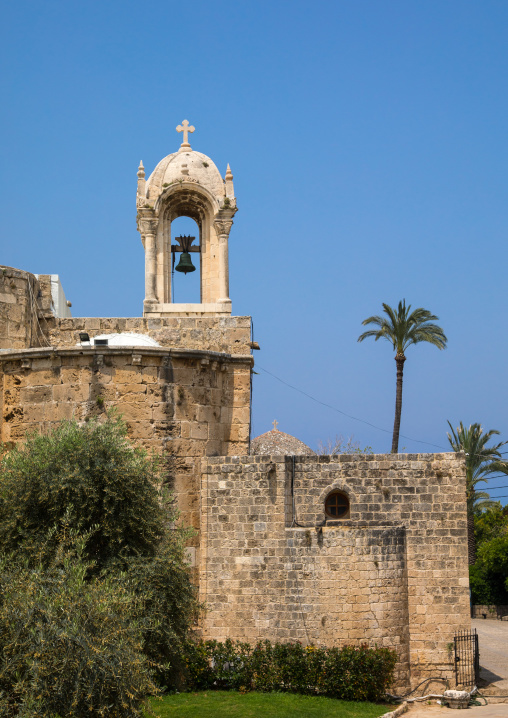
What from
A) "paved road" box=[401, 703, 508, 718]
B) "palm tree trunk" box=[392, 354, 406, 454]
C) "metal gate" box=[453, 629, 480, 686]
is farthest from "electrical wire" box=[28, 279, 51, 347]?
"palm tree trunk" box=[392, 354, 406, 454]

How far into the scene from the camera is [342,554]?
1608cm

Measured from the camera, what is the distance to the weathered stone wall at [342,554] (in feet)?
52.5

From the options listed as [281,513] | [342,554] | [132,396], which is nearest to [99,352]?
[132,396]

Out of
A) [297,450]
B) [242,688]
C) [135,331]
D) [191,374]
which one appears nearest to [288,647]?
[242,688]

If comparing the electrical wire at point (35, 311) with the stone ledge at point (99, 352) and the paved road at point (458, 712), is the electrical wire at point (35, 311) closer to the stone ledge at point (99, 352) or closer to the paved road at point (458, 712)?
the stone ledge at point (99, 352)

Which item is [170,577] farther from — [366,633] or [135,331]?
[135,331]

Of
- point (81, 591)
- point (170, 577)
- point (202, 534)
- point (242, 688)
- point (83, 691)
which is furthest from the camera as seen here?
point (202, 534)

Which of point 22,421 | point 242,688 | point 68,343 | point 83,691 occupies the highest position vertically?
point 68,343

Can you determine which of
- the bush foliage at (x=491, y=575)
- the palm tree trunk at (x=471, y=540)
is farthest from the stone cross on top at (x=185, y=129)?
the palm tree trunk at (x=471, y=540)

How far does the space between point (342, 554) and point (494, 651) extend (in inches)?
312

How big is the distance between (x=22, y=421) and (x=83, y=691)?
309 inches

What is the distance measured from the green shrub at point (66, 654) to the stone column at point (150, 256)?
401 inches

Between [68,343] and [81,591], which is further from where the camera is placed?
[68,343]

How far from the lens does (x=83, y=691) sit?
977 centimetres
